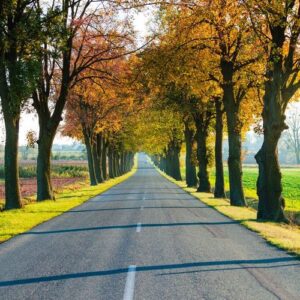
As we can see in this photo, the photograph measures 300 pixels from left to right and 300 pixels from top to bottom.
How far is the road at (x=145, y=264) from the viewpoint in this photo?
7547 mm

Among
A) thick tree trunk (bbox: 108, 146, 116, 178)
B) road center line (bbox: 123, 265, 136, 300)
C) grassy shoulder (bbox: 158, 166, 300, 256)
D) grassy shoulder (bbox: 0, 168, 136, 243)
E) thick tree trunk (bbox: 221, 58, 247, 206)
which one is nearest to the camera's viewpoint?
road center line (bbox: 123, 265, 136, 300)

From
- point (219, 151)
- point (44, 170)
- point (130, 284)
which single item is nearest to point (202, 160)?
point (219, 151)

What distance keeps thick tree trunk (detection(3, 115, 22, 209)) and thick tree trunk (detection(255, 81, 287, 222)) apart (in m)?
11.2

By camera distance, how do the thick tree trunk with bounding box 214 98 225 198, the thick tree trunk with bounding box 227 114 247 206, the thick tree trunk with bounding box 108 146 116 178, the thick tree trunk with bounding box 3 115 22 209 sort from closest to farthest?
the thick tree trunk with bounding box 3 115 22 209, the thick tree trunk with bounding box 227 114 247 206, the thick tree trunk with bounding box 214 98 225 198, the thick tree trunk with bounding box 108 146 116 178

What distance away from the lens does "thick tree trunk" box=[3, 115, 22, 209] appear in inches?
875

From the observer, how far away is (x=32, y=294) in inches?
292

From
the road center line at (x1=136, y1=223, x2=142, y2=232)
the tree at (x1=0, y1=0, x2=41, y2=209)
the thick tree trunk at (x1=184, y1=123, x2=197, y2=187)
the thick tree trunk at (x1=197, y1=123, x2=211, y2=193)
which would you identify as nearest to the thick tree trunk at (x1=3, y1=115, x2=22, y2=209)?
the tree at (x1=0, y1=0, x2=41, y2=209)

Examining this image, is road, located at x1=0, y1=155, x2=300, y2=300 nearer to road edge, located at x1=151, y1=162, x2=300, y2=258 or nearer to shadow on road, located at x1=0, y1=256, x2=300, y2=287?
shadow on road, located at x1=0, y1=256, x2=300, y2=287

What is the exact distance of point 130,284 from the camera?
791cm

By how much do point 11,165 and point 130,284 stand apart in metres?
15.9

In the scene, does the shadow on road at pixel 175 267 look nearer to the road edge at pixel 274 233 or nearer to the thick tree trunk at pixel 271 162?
the road edge at pixel 274 233

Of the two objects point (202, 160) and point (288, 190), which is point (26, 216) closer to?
point (202, 160)

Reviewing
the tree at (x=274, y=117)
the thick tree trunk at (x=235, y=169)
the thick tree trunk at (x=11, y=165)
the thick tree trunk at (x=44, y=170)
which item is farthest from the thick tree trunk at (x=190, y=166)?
the tree at (x=274, y=117)

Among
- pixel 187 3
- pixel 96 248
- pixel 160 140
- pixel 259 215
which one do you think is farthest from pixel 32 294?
pixel 160 140
